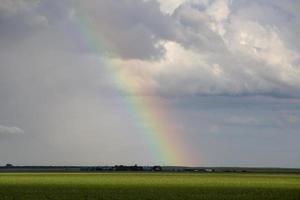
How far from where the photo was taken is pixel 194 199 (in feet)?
158

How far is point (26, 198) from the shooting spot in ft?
156

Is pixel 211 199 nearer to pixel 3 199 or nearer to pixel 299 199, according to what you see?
pixel 299 199

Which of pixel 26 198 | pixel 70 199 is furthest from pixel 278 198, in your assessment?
pixel 26 198

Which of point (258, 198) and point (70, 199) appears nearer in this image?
point (70, 199)

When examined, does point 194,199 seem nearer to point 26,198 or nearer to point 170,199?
point 170,199

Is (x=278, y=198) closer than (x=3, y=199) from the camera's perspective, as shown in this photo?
No

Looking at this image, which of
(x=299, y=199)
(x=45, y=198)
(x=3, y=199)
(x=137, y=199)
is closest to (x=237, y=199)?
(x=299, y=199)

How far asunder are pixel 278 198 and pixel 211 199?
257 inches

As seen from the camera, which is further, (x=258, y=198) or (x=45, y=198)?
(x=258, y=198)

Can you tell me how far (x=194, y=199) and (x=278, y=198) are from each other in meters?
7.96

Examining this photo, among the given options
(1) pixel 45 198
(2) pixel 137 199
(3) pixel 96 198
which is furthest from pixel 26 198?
(2) pixel 137 199

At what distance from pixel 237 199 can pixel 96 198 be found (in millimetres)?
12043

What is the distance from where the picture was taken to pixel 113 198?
4862 cm

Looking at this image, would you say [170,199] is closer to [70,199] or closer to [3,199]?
[70,199]
